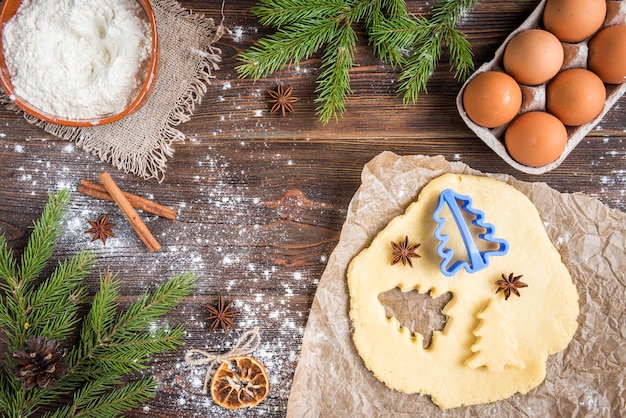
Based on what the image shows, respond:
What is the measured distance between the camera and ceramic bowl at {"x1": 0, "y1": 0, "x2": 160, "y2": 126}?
1.76 m

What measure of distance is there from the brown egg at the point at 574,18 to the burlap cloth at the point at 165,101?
122cm

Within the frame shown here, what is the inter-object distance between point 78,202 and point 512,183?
5.59 feet

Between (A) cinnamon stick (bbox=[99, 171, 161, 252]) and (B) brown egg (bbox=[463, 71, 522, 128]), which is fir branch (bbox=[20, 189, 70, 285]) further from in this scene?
(B) brown egg (bbox=[463, 71, 522, 128])

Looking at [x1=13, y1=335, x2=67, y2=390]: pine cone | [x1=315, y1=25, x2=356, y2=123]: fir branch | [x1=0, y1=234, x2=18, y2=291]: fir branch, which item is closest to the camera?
[x1=13, y1=335, x2=67, y2=390]: pine cone

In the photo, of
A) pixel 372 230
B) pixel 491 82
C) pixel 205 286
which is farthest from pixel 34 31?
pixel 491 82

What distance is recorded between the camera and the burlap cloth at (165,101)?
6.36ft

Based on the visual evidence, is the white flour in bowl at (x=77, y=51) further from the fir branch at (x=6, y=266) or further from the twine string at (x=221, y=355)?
the twine string at (x=221, y=355)

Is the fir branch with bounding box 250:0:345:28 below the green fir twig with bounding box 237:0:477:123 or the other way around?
the other way around

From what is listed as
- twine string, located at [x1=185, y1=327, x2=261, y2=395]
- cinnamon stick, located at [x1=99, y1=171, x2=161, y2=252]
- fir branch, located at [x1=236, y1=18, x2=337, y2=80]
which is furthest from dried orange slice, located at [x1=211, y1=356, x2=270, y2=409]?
fir branch, located at [x1=236, y1=18, x2=337, y2=80]

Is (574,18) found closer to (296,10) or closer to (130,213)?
(296,10)

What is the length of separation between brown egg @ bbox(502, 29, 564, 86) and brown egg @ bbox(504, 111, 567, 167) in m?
0.13

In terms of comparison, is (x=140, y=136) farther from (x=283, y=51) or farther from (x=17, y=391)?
(x=17, y=391)

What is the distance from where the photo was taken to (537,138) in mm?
1743

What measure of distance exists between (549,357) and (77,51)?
2.10m
